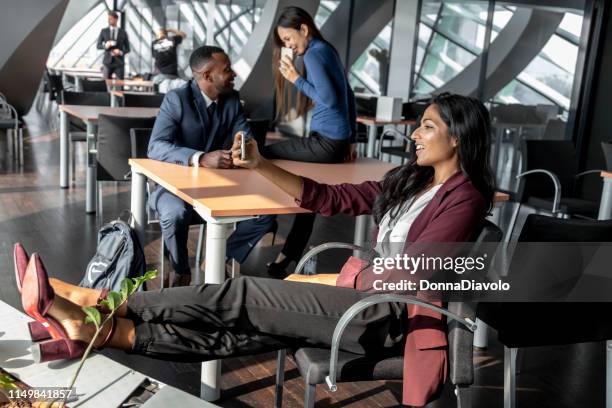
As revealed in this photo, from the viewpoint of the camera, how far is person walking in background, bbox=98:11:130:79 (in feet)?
38.2

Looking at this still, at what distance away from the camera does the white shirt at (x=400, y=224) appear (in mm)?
2182

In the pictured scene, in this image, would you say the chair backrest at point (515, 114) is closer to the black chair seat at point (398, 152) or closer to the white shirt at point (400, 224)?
the black chair seat at point (398, 152)

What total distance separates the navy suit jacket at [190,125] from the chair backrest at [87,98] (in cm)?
306

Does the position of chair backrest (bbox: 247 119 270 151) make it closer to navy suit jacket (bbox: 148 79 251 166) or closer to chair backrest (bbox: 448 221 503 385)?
navy suit jacket (bbox: 148 79 251 166)

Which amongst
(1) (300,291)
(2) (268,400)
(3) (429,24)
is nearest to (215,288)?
(1) (300,291)

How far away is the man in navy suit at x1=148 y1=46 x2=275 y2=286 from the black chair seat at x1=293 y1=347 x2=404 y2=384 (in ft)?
4.74

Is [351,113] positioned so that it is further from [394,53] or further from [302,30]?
[394,53]

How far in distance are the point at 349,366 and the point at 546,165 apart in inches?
129

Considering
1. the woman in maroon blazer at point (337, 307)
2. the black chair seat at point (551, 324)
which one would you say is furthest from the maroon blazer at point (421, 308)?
the black chair seat at point (551, 324)

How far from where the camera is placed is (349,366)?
6.14 feet

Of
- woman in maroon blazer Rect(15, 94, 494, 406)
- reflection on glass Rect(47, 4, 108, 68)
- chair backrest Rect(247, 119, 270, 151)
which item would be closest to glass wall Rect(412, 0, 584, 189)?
chair backrest Rect(247, 119, 270, 151)

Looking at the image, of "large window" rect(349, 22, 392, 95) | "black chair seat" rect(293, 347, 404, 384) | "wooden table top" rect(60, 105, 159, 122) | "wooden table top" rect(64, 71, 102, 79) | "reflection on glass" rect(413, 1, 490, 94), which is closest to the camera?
"black chair seat" rect(293, 347, 404, 384)

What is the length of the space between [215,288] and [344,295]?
15.9 inches

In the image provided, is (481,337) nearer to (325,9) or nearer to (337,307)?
(337,307)
